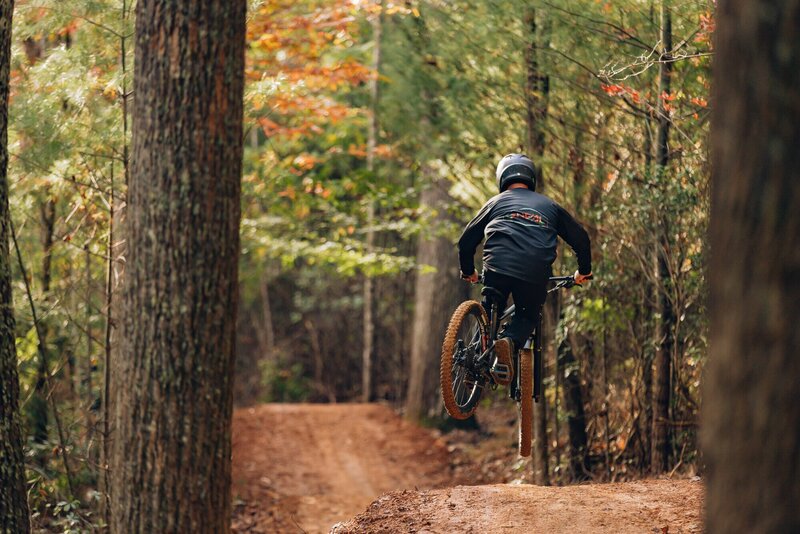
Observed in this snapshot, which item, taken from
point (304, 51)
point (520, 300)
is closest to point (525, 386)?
point (520, 300)

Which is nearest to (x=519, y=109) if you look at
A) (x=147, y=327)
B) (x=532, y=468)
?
(x=532, y=468)

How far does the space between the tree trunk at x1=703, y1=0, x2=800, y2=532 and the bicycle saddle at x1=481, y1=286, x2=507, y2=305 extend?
4437 mm

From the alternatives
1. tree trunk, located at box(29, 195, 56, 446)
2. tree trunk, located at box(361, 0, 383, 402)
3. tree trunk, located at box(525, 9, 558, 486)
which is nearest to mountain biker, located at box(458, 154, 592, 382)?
tree trunk, located at box(525, 9, 558, 486)

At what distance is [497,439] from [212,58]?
9.76 meters

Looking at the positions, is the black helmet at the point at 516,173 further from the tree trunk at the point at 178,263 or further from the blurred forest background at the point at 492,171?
the tree trunk at the point at 178,263

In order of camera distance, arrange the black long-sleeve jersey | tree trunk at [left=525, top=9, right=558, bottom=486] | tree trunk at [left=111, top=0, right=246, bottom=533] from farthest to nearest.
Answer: tree trunk at [left=525, top=9, right=558, bottom=486]
the black long-sleeve jersey
tree trunk at [left=111, top=0, right=246, bottom=533]

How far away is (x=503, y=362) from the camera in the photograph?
6.85m

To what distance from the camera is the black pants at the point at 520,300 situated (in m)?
6.81

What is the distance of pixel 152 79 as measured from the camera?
4379 mm

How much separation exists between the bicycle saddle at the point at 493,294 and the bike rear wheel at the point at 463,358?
11cm

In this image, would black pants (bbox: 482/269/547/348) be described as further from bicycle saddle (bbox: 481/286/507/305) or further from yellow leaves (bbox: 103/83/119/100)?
yellow leaves (bbox: 103/83/119/100)

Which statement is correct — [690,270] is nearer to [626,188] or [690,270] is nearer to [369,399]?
[626,188]

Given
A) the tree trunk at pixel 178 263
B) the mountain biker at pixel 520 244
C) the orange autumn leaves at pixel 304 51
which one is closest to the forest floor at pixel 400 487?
the mountain biker at pixel 520 244

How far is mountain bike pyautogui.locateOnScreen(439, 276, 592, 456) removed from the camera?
6.84m
